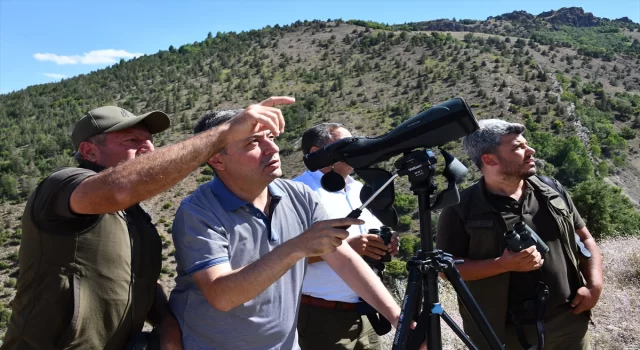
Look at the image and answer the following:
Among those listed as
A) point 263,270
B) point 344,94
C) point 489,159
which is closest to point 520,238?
point 489,159

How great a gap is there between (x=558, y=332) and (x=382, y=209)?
1.65 m

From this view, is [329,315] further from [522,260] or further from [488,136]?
[488,136]

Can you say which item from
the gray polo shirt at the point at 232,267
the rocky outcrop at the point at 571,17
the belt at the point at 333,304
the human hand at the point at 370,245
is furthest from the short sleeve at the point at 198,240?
the rocky outcrop at the point at 571,17

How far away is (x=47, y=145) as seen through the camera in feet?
146

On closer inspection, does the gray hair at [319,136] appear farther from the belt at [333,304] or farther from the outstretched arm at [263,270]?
the outstretched arm at [263,270]

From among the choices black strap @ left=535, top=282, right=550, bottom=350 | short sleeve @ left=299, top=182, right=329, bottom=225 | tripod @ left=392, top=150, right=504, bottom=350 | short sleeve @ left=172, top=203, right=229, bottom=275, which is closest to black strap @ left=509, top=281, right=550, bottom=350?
black strap @ left=535, top=282, right=550, bottom=350

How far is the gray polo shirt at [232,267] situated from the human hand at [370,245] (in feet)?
2.57

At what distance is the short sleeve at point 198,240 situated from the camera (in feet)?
6.03

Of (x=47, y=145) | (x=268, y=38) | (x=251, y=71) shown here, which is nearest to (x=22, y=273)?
(x=47, y=145)

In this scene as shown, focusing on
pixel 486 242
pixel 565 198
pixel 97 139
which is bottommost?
pixel 486 242

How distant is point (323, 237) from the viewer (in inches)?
66.6

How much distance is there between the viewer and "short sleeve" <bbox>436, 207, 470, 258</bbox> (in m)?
3.06

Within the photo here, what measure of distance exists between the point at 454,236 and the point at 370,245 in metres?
0.54

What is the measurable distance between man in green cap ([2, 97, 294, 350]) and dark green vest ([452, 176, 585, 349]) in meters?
1.52
